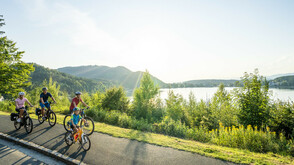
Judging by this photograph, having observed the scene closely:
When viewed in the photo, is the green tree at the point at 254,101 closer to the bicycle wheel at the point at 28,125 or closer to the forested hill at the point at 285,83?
the bicycle wheel at the point at 28,125

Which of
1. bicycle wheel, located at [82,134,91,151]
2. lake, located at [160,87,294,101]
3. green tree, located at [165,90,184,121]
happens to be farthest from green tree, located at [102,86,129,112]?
bicycle wheel, located at [82,134,91,151]

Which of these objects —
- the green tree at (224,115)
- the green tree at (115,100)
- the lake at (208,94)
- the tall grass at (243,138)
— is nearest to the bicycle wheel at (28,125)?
the tall grass at (243,138)

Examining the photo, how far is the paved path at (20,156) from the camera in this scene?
559 centimetres

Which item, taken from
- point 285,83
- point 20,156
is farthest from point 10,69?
point 285,83

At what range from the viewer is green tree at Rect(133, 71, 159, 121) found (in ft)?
58.3

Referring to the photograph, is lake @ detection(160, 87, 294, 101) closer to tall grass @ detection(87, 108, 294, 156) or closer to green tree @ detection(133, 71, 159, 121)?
green tree @ detection(133, 71, 159, 121)

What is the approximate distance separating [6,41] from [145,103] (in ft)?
69.4

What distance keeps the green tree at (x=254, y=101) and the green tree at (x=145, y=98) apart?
942cm

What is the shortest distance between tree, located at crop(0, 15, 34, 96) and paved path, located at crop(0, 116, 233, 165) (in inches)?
660

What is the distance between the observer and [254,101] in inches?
398

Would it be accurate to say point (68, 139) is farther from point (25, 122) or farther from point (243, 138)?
point (243, 138)

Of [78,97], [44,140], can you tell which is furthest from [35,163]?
[78,97]

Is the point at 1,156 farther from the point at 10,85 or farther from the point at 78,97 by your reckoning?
the point at 10,85

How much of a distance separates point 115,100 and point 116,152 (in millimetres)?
12065
